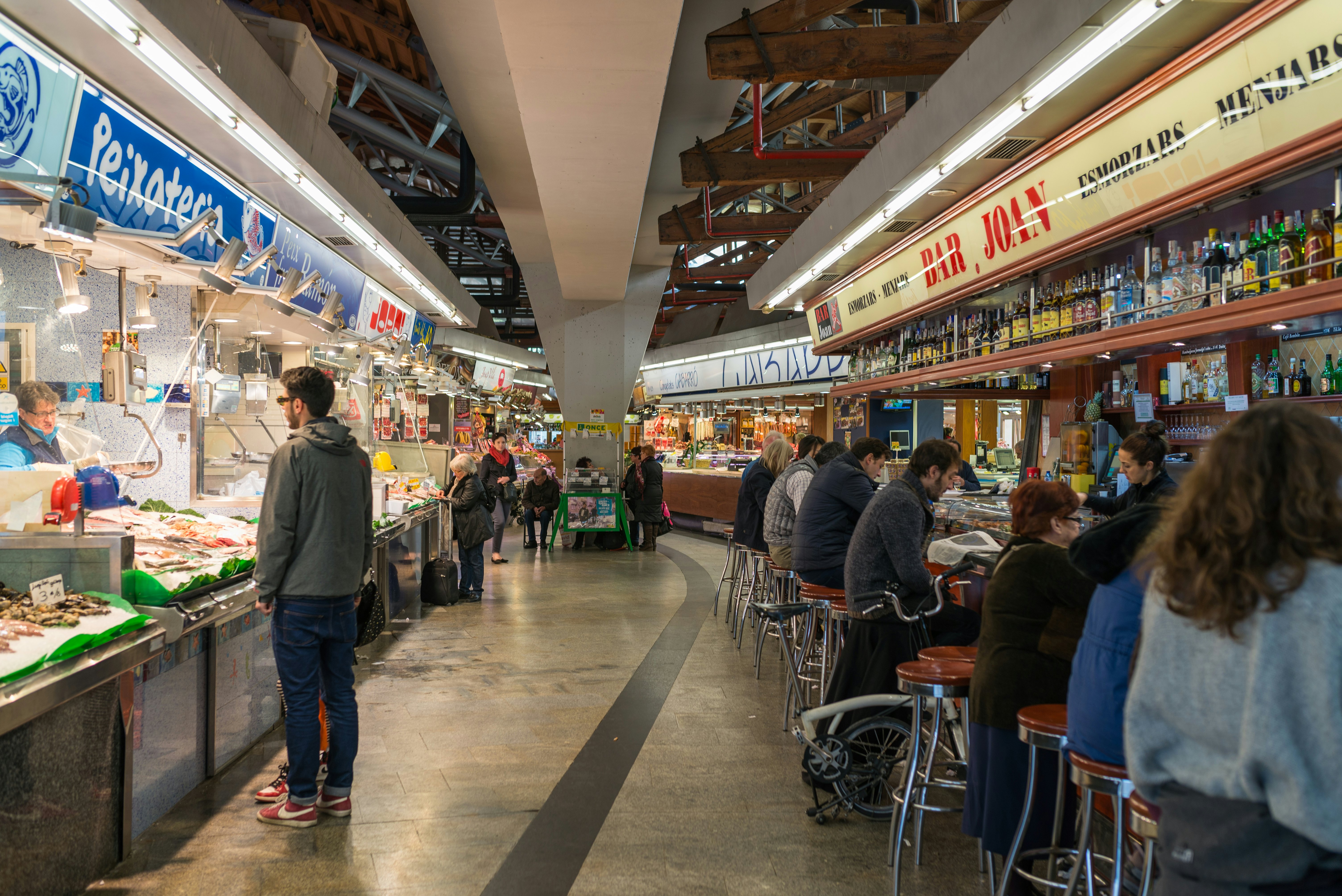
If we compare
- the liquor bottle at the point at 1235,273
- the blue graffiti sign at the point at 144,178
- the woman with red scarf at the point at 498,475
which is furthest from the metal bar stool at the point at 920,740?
the woman with red scarf at the point at 498,475

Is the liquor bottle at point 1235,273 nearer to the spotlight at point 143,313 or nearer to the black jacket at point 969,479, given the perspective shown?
the black jacket at point 969,479

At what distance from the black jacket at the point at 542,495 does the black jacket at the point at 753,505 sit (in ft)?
16.4

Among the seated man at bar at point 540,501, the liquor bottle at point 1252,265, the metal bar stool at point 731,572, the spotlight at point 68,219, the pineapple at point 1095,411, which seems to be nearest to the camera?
the spotlight at point 68,219

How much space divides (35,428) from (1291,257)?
5201mm

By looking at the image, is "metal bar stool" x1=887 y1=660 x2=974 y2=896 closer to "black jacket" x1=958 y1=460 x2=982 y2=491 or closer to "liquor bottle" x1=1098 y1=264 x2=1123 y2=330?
"liquor bottle" x1=1098 y1=264 x2=1123 y2=330

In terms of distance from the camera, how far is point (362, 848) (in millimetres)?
3182

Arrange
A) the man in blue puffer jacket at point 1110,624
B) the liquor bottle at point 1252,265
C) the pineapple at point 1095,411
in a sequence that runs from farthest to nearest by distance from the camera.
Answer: the pineapple at point 1095,411, the liquor bottle at point 1252,265, the man in blue puffer jacket at point 1110,624

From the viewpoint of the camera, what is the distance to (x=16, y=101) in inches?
131

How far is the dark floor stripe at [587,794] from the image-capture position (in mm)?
A: 2977

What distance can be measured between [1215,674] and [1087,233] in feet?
10.7

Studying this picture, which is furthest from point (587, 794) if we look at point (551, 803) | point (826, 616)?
point (826, 616)

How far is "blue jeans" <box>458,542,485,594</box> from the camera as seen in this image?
8.30 metres

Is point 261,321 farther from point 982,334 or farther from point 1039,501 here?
point 1039,501

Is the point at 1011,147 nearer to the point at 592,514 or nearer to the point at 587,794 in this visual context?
the point at 587,794
